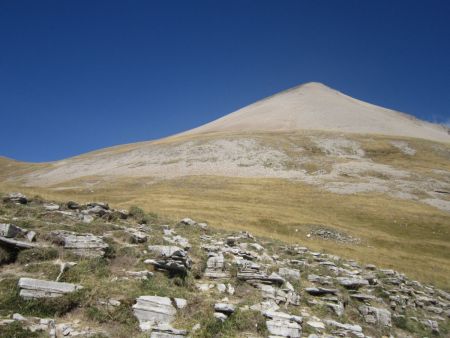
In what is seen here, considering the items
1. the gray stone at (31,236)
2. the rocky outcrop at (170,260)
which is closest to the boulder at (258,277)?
the rocky outcrop at (170,260)

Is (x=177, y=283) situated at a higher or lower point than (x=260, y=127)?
lower

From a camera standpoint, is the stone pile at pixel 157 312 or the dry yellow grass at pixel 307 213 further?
the dry yellow grass at pixel 307 213

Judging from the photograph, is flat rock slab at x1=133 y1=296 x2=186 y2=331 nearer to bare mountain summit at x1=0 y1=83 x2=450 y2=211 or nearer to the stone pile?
the stone pile

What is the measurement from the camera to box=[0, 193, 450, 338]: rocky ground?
11.0 meters

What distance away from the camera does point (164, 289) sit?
1320 centimetres

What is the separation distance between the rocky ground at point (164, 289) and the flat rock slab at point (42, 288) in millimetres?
30

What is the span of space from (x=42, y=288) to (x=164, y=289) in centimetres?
403

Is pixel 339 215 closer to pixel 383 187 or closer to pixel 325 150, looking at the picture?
pixel 383 187

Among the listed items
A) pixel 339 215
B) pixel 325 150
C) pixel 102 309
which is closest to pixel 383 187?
pixel 339 215

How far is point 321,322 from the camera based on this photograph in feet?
46.7

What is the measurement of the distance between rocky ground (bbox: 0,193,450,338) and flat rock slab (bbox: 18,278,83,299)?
0.03 m

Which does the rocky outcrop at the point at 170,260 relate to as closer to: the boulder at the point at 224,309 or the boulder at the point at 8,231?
the boulder at the point at 224,309

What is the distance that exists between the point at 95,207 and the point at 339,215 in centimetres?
4396

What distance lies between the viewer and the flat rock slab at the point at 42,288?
435 inches
